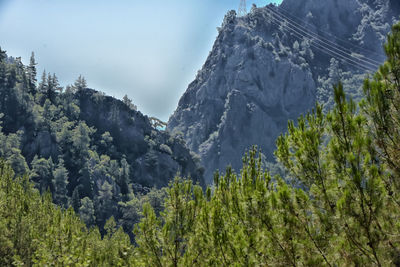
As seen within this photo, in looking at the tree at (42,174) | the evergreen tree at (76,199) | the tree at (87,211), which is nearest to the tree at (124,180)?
the tree at (87,211)

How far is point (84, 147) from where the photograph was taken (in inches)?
4759

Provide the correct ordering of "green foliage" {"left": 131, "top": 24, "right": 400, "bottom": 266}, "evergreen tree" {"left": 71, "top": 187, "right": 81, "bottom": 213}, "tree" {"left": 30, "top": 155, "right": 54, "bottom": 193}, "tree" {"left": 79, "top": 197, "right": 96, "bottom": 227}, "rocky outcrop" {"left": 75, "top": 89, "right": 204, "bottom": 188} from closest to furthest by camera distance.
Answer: "green foliage" {"left": 131, "top": 24, "right": 400, "bottom": 266} → "tree" {"left": 79, "top": 197, "right": 96, "bottom": 227} → "evergreen tree" {"left": 71, "top": 187, "right": 81, "bottom": 213} → "tree" {"left": 30, "top": 155, "right": 54, "bottom": 193} → "rocky outcrop" {"left": 75, "top": 89, "right": 204, "bottom": 188}

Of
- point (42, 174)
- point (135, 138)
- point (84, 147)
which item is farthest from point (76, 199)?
point (135, 138)

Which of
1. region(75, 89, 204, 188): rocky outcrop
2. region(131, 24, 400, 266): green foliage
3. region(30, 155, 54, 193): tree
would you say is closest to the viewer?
region(131, 24, 400, 266): green foliage

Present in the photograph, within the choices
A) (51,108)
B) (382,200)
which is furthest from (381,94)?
(51,108)

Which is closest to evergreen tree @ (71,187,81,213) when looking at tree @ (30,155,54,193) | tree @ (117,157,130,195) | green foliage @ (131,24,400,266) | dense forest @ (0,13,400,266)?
tree @ (30,155,54,193)

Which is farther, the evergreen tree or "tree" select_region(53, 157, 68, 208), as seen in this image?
"tree" select_region(53, 157, 68, 208)

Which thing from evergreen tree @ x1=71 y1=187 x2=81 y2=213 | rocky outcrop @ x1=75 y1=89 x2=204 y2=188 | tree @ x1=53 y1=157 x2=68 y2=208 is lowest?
evergreen tree @ x1=71 y1=187 x2=81 y2=213

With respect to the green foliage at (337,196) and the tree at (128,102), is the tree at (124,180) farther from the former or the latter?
the green foliage at (337,196)

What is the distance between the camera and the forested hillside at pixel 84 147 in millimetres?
102250

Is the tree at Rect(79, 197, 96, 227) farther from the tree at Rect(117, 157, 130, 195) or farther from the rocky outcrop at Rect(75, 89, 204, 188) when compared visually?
the rocky outcrop at Rect(75, 89, 204, 188)

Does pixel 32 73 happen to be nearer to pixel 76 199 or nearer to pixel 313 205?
pixel 76 199

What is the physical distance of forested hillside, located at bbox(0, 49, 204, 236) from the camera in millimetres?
102250

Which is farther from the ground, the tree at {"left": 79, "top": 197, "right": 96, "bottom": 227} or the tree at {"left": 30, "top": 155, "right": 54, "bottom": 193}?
the tree at {"left": 30, "top": 155, "right": 54, "bottom": 193}
